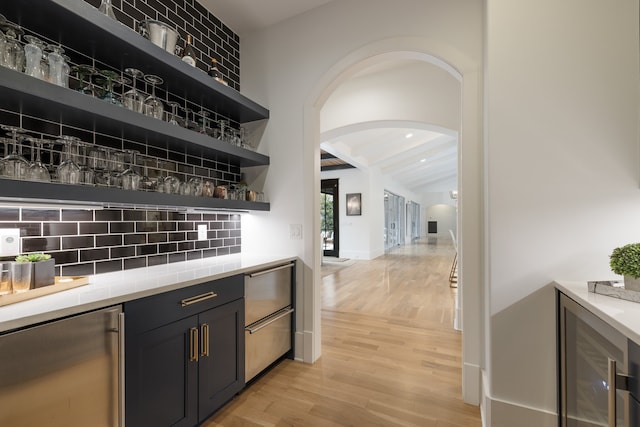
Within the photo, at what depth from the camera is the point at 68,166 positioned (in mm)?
1473

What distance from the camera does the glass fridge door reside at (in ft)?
3.29

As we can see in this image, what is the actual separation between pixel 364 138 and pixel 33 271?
19.9ft

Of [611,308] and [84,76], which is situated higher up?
[84,76]

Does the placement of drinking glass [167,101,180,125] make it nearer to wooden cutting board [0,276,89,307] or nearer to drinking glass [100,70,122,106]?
drinking glass [100,70,122,106]

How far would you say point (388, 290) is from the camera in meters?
5.00

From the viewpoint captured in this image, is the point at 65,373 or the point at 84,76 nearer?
the point at 65,373

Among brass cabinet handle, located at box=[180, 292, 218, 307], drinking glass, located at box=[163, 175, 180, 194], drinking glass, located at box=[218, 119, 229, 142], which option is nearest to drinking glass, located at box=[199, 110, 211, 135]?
drinking glass, located at box=[218, 119, 229, 142]

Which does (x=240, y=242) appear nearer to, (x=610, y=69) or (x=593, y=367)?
(x=593, y=367)

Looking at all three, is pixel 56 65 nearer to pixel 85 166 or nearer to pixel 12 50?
pixel 12 50

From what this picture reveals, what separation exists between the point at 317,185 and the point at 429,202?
750 inches

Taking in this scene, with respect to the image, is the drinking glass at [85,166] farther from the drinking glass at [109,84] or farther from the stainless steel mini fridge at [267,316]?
the stainless steel mini fridge at [267,316]

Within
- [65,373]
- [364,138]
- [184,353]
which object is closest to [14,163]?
[65,373]

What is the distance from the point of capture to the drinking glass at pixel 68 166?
57.4 inches

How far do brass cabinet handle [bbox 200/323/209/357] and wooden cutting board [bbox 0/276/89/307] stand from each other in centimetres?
63
